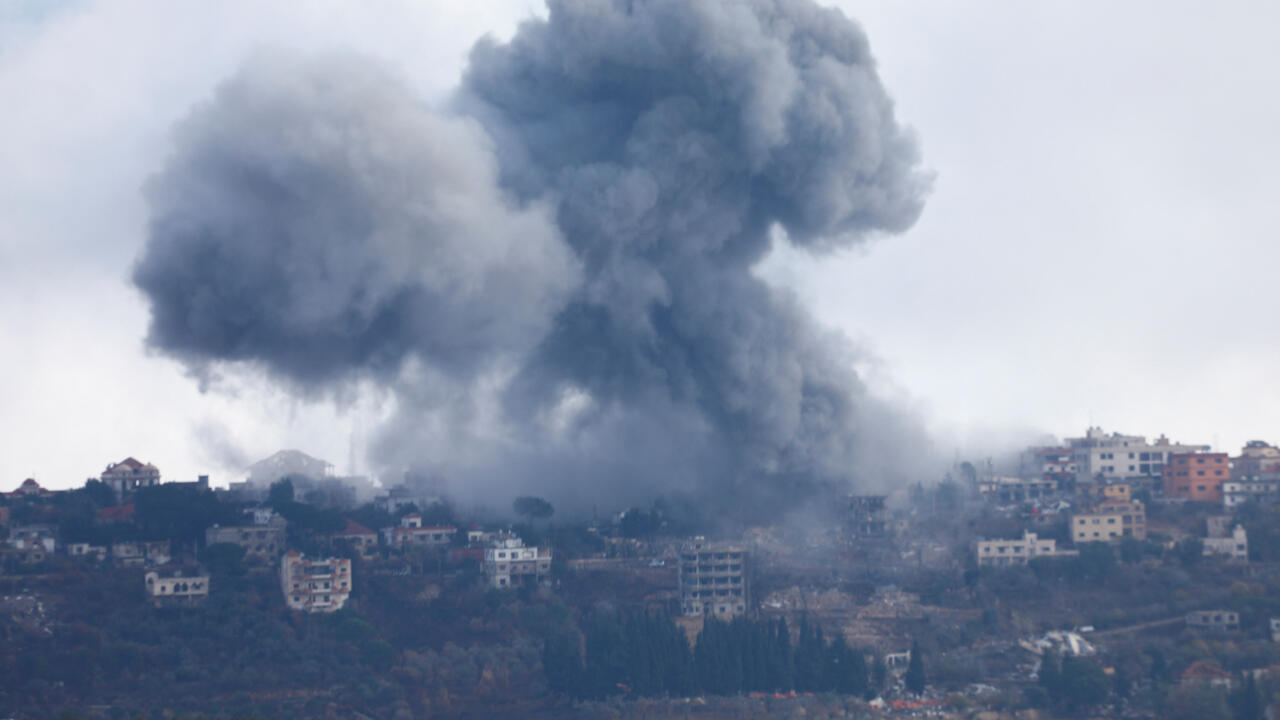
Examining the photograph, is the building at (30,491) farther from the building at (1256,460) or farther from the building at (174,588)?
the building at (1256,460)

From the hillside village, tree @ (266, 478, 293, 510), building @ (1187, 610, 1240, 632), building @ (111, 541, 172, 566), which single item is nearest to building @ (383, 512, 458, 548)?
the hillside village

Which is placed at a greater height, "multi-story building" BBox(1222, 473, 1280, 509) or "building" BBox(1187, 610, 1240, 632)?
"multi-story building" BBox(1222, 473, 1280, 509)

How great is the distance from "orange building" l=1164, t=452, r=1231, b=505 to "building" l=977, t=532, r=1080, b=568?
6476 millimetres

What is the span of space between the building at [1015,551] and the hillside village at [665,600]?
0.26ft

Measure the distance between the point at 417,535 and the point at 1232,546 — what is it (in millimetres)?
21183

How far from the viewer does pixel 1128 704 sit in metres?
43.9

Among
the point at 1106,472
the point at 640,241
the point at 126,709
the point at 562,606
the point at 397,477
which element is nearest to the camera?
the point at 126,709

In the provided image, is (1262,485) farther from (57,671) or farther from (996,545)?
(57,671)

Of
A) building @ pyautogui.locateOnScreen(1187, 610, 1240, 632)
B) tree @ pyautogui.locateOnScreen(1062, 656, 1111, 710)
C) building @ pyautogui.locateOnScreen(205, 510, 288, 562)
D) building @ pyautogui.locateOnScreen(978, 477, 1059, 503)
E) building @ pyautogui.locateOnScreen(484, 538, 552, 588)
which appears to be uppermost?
building @ pyautogui.locateOnScreen(978, 477, 1059, 503)

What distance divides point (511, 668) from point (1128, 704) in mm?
13562

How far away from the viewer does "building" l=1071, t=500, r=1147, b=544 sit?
2076 inches

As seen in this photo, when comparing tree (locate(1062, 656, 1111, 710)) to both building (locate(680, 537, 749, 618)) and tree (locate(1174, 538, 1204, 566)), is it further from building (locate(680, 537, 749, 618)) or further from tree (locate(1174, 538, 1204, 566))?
building (locate(680, 537, 749, 618))

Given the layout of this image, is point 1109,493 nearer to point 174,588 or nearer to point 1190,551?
point 1190,551

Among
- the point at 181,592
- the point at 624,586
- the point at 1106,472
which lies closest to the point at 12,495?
the point at 181,592
